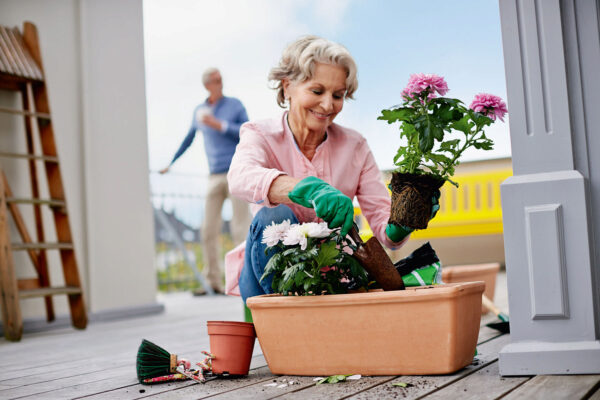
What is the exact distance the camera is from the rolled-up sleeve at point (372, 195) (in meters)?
1.77

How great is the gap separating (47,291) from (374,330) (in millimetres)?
2126

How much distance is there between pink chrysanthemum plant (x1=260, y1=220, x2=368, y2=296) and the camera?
1.38m

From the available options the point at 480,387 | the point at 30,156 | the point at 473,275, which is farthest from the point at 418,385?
the point at 30,156

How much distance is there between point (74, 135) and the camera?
346 cm

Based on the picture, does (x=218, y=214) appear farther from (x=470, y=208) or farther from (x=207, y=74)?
(x=470, y=208)

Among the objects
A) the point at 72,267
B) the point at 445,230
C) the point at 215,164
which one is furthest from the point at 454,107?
the point at 445,230

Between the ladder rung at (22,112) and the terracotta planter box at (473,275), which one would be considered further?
the ladder rung at (22,112)

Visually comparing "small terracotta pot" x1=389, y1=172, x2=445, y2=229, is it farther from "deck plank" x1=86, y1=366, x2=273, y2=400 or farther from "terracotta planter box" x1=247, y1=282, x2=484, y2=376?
"deck plank" x1=86, y1=366, x2=273, y2=400

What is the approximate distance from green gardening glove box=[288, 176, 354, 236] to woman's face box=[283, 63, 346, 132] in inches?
12.7

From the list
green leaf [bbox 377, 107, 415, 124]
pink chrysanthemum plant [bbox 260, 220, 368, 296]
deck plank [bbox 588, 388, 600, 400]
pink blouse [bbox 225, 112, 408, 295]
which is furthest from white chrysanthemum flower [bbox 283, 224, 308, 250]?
deck plank [bbox 588, 388, 600, 400]

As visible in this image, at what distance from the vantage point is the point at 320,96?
1.67 metres

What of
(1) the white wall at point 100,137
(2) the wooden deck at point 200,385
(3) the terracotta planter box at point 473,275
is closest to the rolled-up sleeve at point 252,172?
(2) the wooden deck at point 200,385

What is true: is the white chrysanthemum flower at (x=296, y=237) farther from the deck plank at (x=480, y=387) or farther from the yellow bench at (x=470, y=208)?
the yellow bench at (x=470, y=208)

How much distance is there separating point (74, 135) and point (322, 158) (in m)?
2.22
